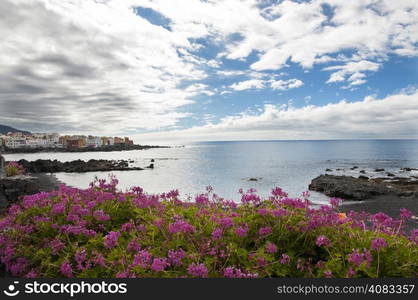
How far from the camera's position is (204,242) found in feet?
9.69

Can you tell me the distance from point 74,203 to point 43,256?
3.65 feet

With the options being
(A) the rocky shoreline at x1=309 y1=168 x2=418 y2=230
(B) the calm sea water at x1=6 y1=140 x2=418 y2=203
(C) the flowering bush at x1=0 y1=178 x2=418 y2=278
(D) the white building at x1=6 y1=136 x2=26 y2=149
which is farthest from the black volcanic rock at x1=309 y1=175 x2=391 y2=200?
(D) the white building at x1=6 y1=136 x2=26 y2=149

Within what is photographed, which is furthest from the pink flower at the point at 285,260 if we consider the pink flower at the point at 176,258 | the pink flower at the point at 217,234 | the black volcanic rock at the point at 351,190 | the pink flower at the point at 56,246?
the black volcanic rock at the point at 351,190

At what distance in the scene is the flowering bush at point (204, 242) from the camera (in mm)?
2557

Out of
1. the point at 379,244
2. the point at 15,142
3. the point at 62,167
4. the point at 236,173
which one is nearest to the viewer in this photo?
the point at 379,244

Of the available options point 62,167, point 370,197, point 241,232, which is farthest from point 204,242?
point 62,167

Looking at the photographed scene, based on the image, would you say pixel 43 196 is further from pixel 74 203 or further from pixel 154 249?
pixel 154 249

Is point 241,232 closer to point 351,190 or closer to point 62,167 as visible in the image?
point 351,190

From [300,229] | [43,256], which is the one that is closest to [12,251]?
[43,256]

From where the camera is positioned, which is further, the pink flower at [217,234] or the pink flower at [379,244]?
the pink flower at [217,234]

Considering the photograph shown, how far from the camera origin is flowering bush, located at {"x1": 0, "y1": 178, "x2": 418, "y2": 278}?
256 centimetres

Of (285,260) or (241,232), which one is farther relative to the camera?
(241,232)

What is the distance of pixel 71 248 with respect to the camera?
10.8 feet

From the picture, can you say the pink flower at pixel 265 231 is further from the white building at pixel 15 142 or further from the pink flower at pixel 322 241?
the white building at pixel 15 142
